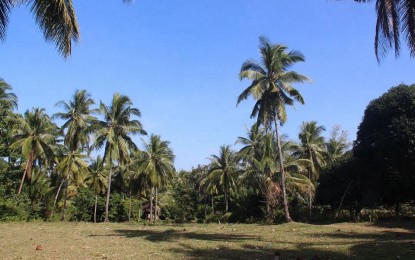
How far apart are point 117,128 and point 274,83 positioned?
65.5 ft

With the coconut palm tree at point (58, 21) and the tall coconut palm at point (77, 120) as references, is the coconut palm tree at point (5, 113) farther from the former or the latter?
the coconut palm tree at point (58, 21)

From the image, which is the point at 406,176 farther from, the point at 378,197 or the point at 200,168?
the point at 200,168

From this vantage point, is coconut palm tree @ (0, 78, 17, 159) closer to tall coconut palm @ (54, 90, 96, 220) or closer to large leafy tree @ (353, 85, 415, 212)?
tall coconut palm @ (54, 90, 96, 220)

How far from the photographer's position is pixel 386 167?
26.0 metres

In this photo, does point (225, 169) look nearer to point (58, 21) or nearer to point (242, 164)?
point (242, 164)

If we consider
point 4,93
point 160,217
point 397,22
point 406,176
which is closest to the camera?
point 397,22

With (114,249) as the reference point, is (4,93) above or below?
above

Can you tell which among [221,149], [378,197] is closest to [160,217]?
[221,149]

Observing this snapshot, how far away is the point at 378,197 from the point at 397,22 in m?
17.8

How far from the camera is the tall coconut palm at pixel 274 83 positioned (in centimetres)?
2803

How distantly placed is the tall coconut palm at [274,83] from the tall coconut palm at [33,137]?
23336mm

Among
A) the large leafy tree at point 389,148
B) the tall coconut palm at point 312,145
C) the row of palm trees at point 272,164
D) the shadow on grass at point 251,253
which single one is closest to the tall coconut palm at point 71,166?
the row of palm trees at point 272,164

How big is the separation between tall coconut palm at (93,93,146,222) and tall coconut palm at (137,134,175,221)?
4356mm

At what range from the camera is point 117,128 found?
1651 inches
